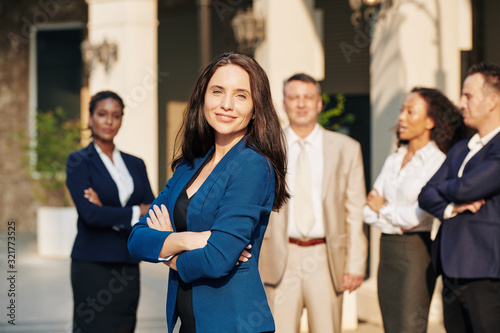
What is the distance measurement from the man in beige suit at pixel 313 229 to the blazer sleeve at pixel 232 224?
1895mm

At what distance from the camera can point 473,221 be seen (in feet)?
13.5

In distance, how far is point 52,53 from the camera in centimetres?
1550

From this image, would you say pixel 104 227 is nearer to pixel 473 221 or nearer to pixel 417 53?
pixel 473 221

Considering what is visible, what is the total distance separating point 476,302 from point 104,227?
231 cm

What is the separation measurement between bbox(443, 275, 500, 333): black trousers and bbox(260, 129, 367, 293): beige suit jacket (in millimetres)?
711

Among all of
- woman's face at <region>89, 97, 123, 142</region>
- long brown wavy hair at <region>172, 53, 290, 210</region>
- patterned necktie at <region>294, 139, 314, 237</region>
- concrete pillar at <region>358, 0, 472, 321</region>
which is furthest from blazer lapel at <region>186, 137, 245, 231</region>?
concrete pillar at <region>358, 0, 472, 321</region>

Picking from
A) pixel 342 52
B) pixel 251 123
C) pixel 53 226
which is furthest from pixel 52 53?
pixel 251 123

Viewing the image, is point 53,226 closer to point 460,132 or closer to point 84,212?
point 84,212

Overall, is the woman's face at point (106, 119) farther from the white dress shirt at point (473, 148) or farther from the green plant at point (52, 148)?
the green plant at point (52, 148)

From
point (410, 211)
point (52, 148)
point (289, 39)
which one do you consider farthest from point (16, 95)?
point (410, 211)

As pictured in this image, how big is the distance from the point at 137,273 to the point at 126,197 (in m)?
0.51

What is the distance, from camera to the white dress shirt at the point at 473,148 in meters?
4.20

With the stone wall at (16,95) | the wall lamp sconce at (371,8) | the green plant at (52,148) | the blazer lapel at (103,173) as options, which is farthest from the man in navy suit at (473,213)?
the stone wall at (16,95)

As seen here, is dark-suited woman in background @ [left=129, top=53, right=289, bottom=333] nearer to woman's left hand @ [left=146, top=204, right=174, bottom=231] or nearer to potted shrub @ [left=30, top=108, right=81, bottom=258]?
woman's left hand @ [left=146, top=204, right=174, bottom=231]
